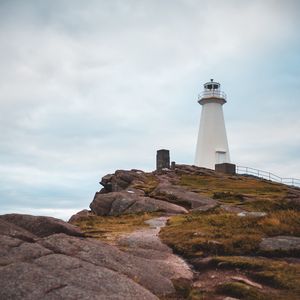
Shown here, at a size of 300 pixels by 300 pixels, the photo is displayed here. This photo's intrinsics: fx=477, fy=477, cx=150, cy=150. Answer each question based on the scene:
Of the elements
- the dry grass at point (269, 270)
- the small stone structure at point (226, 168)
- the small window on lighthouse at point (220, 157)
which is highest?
the small window on lighthouse at point (220, 157)

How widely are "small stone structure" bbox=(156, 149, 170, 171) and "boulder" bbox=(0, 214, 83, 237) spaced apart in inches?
1791

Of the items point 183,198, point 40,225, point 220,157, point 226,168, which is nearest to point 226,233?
point 40,225

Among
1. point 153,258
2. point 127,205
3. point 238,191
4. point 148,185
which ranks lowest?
point 153,258

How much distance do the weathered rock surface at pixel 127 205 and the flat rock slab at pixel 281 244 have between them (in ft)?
50.1

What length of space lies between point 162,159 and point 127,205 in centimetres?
2911

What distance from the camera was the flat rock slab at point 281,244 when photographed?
71.7 feet

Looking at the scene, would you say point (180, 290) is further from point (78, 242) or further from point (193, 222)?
point (193, 222)

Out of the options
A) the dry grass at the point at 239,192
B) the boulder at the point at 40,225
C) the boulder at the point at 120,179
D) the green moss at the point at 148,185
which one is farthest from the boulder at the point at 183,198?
the boulder at the point at 40,225

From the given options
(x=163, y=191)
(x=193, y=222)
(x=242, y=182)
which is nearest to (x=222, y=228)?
(x=193, y=222)

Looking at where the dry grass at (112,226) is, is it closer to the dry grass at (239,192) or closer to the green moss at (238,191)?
the dry grass at (239,192)

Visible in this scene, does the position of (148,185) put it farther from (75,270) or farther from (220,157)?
(75,270)

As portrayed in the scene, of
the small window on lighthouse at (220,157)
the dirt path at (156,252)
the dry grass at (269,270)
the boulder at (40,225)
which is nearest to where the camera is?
the dry grass at (269,270)

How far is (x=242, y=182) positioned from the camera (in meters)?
60.8

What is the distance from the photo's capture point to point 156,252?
21.8m
